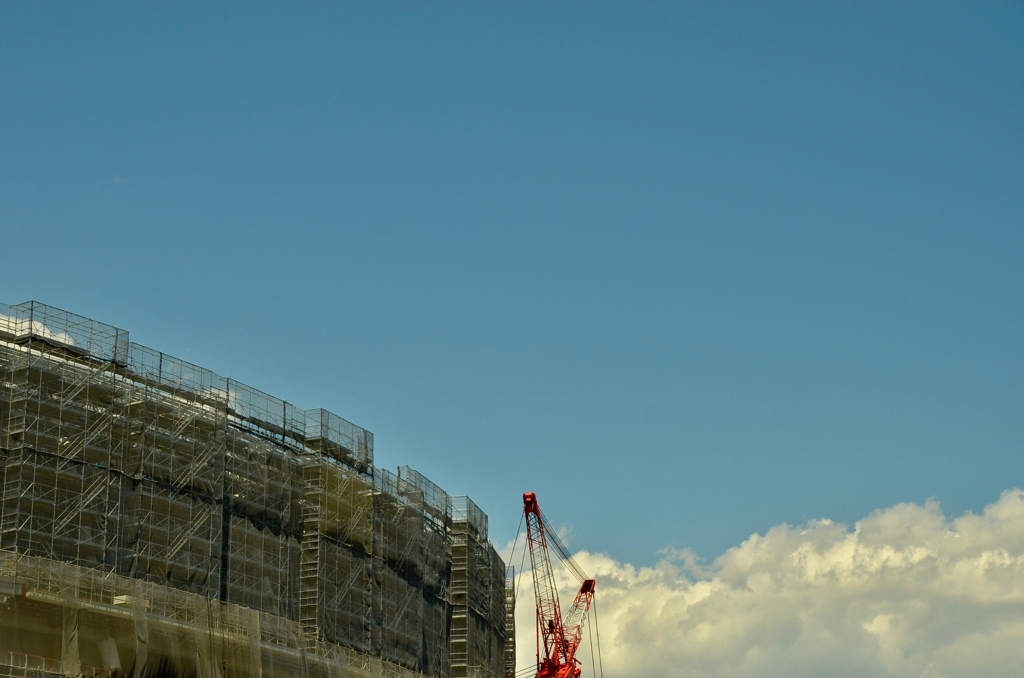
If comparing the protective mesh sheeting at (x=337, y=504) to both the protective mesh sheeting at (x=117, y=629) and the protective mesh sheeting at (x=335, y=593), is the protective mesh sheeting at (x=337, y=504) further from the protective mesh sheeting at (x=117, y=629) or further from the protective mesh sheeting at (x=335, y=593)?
the protective mesh sheeting at (x=117, y=629)

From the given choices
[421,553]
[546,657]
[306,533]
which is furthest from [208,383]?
[546,657]

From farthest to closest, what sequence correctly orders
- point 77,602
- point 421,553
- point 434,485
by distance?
point 434,485
point 421,553
point 77,602

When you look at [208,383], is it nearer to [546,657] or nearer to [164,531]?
[164,531]

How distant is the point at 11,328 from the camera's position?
199 feet

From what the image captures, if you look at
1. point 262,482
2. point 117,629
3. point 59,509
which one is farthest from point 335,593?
point 59,509

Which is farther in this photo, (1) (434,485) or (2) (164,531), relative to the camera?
(1) (434,485)

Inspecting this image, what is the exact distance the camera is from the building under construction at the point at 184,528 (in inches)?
2266

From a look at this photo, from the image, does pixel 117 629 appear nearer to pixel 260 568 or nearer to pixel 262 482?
pixel 260 568

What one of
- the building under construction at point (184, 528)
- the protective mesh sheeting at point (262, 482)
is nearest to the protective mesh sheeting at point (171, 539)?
the building under construction at point (184, 528)

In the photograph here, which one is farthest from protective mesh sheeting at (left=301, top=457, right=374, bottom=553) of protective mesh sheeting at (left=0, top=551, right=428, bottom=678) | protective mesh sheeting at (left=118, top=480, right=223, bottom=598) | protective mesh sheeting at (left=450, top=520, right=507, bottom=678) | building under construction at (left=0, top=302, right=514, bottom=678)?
protective mesh sheeting at (left=450, top=520, right=507, bottom=678)

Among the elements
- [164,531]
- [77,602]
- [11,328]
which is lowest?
[77,602]

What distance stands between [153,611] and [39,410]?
10.3 metres

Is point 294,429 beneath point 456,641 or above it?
above

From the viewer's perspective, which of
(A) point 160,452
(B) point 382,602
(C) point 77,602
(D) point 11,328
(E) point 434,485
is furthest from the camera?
(E) point 434,485
